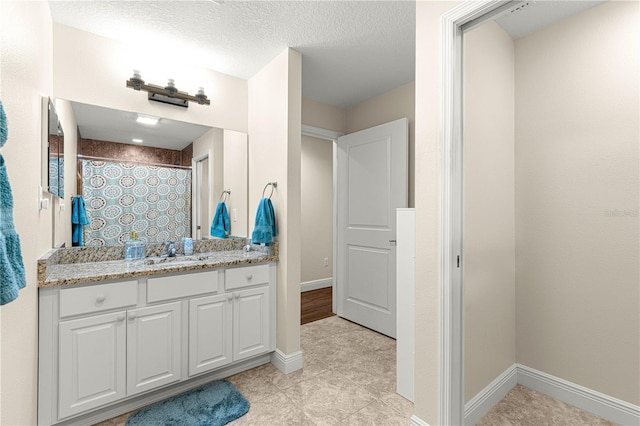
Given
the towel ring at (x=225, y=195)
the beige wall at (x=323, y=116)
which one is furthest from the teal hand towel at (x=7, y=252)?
the beige wall at (x=323, y=116)

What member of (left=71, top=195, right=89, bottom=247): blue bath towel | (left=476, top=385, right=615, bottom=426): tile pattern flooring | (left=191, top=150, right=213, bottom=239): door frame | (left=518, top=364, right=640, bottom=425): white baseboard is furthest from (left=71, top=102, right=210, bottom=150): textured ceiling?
(left=518, top=364, right=640, bottom=425): white baseboard

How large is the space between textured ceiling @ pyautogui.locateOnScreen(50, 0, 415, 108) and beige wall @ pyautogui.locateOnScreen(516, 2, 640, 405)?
39.4 inches

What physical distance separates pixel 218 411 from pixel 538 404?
2.01 metres

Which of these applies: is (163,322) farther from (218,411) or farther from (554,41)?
(554,41)

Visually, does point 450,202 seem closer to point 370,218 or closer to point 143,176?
point 370,218

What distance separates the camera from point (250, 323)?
2.36 metres

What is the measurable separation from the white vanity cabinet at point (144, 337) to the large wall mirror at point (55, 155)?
0.62 m

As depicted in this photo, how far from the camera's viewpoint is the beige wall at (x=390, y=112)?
3.02 meters

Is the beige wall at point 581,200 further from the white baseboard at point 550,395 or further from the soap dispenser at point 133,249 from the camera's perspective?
the soap dispenser at point 133,249

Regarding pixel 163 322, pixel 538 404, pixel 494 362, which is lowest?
pixel 538 404

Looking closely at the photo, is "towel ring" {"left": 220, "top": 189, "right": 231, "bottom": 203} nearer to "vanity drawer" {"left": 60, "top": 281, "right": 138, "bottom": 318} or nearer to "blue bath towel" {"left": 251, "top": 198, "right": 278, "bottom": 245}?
"blue bath towel" {"left": 251, "top": 198, "right": 278, "bottom": 245}

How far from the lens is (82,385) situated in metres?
1.71

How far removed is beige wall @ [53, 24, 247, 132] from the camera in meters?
2.05

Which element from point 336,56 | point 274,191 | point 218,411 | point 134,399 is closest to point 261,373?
point 218,411
